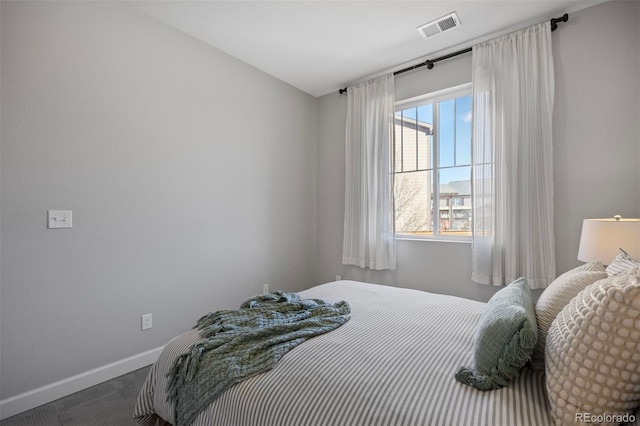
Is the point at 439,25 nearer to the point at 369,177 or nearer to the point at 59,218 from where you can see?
the point at 369,177

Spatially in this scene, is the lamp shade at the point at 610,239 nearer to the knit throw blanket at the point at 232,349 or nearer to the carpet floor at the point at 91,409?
the knit throw blanket at the point at 232,349

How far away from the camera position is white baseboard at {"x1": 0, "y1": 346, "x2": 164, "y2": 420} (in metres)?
1.82

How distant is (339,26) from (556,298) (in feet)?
7.95

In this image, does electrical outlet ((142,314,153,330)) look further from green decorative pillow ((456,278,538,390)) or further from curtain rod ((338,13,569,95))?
curtain rod ((338,13,569,95))

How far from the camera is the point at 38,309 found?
1926 millimetres

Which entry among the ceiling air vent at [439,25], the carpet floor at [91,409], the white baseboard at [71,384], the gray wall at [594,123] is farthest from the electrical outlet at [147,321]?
the ceiling air vent at [439,25]

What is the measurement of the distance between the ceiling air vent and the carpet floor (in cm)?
338

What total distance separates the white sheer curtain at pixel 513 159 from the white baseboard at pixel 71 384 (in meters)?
2.79

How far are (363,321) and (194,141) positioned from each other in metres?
2.09

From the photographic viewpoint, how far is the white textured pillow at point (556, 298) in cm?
102

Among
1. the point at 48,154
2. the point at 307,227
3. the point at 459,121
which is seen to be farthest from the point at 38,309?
the point at 459,121

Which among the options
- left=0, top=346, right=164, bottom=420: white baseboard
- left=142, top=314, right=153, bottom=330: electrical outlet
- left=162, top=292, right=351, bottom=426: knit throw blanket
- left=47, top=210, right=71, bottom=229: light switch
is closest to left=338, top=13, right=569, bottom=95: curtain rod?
left=162, top=292, right=351, bottom=426: knit throw blanket

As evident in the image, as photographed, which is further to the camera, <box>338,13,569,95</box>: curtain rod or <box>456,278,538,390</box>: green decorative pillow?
<box>338,13,569,95</box>: curtain rod

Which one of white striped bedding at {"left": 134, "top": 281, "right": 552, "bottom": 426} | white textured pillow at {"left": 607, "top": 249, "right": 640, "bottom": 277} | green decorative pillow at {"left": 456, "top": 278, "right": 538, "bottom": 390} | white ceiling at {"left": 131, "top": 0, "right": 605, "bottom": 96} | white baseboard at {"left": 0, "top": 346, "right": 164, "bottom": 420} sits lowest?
white baseboard at {"left": 0, "top": 346, "right": 164, "bottom": 420}
